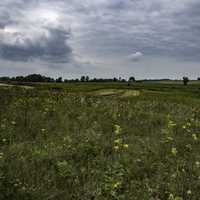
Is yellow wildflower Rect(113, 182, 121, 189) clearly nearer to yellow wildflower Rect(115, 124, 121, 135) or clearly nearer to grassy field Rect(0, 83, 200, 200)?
grassy field Rect(0, 83, 200, 200)

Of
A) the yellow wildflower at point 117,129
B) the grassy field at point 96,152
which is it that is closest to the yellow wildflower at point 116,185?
the grassy field at point 96,152

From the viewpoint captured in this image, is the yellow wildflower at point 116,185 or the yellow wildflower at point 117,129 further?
the yellow wildflower at point 117,129

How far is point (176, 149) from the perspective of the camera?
1001 centimetres

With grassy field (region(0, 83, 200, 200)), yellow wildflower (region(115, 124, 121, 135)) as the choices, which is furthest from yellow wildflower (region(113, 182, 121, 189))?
yellow wildflower (region(115, 124, 121, 135))

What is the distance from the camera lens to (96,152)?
9391 millimetres

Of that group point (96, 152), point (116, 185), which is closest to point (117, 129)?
point (96, 152)

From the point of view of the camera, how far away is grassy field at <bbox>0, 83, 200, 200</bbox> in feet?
25.3

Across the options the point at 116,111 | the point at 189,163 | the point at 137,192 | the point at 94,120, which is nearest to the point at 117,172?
the point at 137,192

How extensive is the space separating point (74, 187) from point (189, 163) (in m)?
2.82

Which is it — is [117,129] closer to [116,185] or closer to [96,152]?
[96,152]

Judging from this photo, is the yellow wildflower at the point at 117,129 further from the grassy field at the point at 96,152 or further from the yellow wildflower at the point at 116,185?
the yellow wildflower at the point at 116,185

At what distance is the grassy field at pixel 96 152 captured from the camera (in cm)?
771

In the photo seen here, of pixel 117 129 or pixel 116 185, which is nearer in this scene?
pixel 116 185

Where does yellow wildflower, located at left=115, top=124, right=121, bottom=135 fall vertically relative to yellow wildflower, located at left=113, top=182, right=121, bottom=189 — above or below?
above
